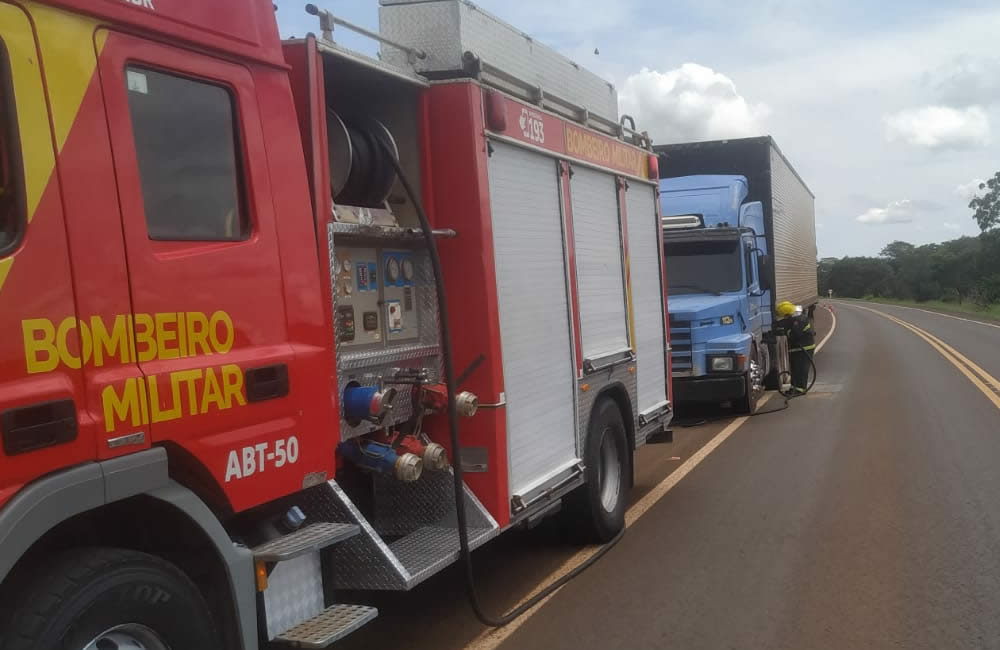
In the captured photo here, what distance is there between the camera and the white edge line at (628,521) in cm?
512

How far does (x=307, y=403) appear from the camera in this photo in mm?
3713

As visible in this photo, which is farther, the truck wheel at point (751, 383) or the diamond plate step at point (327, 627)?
the truck wheel at point (751, 383)

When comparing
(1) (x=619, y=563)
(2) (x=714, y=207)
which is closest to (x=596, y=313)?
(1) (x=619, y=563)

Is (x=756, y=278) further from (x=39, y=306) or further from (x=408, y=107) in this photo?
(x=39, y=306)

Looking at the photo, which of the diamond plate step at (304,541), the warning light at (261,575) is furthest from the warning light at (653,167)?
the warning light at (261,575)

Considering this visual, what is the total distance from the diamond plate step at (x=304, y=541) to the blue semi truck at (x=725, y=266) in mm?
9297

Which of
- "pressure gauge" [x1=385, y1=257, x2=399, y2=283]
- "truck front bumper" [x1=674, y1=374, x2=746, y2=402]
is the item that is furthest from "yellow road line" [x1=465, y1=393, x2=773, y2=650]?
"pressure gauge" [x1=385, y1=257, x2=399, y2=283]

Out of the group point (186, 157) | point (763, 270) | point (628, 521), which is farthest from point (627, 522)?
point (763, 270)

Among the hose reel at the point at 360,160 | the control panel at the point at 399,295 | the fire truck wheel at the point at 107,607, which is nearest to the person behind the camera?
the fire truck wheel at the point at 107,607

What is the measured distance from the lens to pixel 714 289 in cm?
1337

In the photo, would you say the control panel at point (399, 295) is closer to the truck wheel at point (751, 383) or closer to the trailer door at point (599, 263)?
→ the trailer door at point (599, 263)

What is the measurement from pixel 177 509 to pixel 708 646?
9.95ft

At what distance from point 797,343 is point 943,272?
3472 inches

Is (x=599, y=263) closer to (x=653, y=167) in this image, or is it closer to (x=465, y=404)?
(x=653, y=167)
